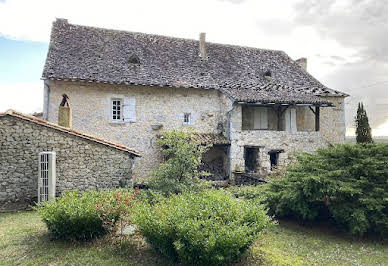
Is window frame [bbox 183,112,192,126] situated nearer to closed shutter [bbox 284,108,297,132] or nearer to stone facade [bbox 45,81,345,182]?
stone facade [bbox 45,81,345,182]

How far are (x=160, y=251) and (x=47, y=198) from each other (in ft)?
18.5

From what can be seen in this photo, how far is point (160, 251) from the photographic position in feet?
18.2

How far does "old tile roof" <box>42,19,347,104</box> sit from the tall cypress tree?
1.72 m

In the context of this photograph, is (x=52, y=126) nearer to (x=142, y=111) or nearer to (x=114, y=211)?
(x=114, y=211)

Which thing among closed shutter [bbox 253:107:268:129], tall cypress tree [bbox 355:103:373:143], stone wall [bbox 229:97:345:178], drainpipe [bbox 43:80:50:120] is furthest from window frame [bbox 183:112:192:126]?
tall cypress tree [bbox 355:103:373:143]

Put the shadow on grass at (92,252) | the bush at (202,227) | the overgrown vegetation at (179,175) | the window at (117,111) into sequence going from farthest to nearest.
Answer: the window at (117,111) < the overgrown vegetation at (179,175) < the shadow on grass at (92,252) < the bush at (202,227)

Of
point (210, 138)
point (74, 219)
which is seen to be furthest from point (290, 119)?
point (74, 219)

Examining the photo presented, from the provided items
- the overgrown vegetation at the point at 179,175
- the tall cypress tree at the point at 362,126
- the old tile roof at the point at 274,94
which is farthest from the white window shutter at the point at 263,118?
the overgrown vegetation at the point at 179,175

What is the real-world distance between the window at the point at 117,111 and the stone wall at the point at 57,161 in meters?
5.13

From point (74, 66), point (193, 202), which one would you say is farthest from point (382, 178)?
point (74, 66)

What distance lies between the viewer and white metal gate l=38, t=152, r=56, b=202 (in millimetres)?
9531

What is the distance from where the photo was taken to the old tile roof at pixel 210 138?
606 inches

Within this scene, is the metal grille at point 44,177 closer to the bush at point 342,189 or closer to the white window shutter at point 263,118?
the bush at point 342,189

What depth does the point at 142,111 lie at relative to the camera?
1568 centimetres
